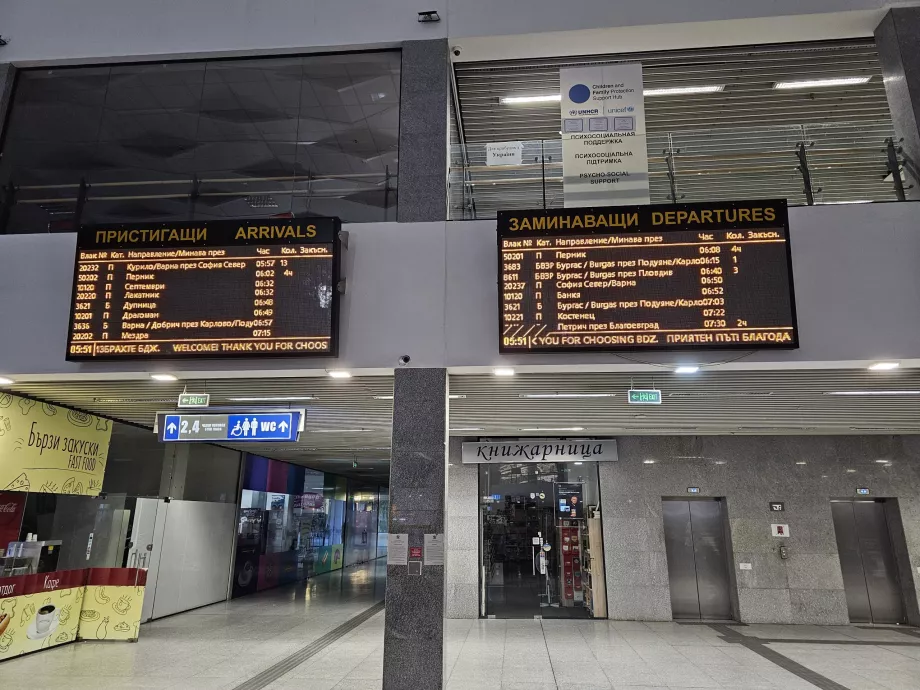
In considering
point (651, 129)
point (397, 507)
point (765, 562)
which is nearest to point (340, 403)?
point (397, 507)

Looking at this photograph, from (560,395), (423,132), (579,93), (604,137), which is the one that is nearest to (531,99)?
(579,93)

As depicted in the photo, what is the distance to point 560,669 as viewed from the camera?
701 centimetres

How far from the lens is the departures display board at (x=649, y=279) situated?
466 centimetres

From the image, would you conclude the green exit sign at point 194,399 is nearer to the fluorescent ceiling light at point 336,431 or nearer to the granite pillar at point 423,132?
the granite pillar at point 423,132

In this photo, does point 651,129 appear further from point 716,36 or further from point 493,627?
point 493,627

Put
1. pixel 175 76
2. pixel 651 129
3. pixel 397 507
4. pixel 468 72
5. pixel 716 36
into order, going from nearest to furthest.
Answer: pixel 397 507 → pixel 716 36 → pixel 468 72 → pixel 651 129 → pixel 175 76

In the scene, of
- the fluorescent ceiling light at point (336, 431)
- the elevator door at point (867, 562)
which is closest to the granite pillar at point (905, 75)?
the elevator door at point (867, 562)

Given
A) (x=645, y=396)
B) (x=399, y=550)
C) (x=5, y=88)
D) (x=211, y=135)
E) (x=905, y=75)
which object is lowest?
(x=399, y=550)

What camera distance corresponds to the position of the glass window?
33.0ft

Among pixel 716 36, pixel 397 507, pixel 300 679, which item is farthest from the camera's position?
pixel 300 679

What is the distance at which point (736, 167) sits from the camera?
634cm

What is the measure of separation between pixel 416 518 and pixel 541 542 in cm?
663

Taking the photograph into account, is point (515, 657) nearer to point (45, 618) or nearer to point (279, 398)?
point (279, 398)

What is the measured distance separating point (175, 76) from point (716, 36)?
8.66 metres
